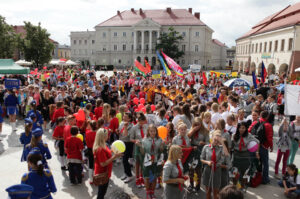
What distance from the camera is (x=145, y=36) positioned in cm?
7138

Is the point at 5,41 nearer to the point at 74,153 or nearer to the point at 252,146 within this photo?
the point at 74,153

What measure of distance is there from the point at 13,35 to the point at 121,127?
37.1 m

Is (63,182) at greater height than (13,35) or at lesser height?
lesser

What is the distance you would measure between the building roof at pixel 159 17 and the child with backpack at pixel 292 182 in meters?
67.3

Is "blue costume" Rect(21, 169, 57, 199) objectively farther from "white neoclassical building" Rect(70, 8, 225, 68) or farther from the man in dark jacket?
"white neoclassical building" Rect(70, 8, 225, 68)

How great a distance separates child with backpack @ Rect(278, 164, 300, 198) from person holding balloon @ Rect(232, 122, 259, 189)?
965mm

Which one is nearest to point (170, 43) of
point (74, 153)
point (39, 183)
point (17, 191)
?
point (74, 153)

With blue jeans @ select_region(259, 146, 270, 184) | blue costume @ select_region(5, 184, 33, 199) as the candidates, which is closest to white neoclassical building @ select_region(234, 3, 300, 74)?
blue jeans @ select_region(259, 146, 270, 184)

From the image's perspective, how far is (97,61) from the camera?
250 ft

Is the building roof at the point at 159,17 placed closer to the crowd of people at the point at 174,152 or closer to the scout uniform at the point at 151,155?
the crowd of people at the point at 174,152

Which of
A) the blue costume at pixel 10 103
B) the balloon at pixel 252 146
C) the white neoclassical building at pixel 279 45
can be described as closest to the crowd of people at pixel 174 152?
the balloon at pixel 252 146

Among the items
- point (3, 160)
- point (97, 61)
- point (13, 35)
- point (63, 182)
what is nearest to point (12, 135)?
point (3, 160)

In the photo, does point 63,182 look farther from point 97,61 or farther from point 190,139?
point 97,61

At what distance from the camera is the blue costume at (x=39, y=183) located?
3332 mm
